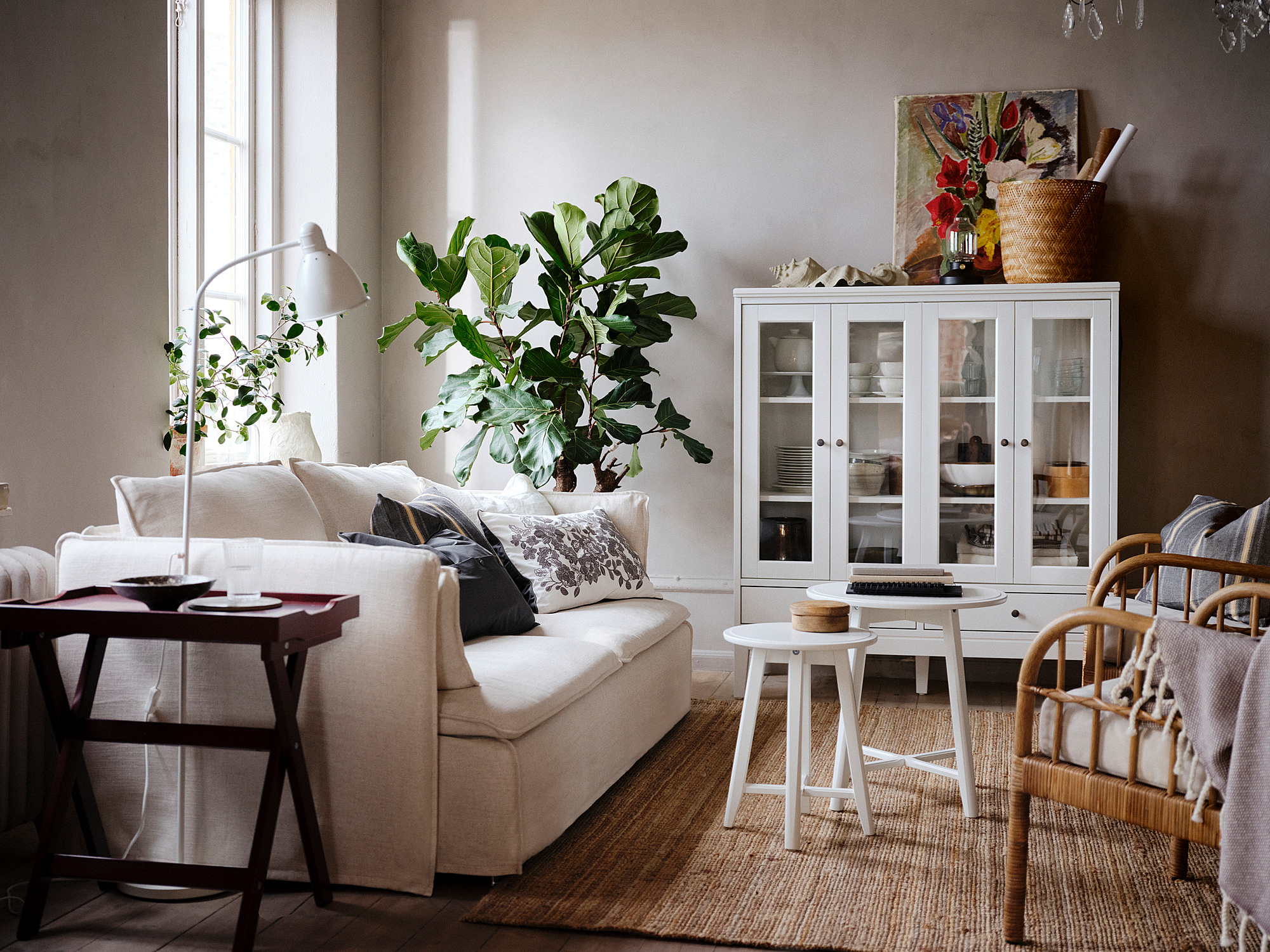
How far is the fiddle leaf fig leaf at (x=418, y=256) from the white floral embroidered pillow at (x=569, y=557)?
1.09 metres

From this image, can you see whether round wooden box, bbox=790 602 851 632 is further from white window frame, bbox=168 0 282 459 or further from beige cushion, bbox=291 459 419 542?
white window frame, bbox=168 0 282 459

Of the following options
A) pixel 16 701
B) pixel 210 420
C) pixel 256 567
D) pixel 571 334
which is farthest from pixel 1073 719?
pixel 210 420

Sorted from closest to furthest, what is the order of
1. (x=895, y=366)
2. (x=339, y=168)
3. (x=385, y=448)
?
(x=895, y=366) < (x=339, y=168) < (x=385, y=448)

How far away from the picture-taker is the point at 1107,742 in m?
1.86

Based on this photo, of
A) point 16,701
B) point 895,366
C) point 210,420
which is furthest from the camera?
point 895,366

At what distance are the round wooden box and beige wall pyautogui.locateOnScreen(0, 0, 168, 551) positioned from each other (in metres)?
1.87

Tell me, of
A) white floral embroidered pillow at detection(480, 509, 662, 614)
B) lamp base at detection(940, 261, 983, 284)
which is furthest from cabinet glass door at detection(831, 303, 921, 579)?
white floral embroidered pillow at detection(480, 509, 662, 614)

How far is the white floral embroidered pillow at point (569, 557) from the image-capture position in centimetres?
319

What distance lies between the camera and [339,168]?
14.3 ft

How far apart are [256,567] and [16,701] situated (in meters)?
0.77

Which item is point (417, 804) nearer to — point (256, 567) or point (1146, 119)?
point (256, 567)

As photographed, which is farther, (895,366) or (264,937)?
(895,366)

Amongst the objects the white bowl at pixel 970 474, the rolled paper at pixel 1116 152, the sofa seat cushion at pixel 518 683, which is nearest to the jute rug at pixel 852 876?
the sofa seat cushion at pixel 518 683

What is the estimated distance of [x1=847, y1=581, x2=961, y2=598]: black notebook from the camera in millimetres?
2699
